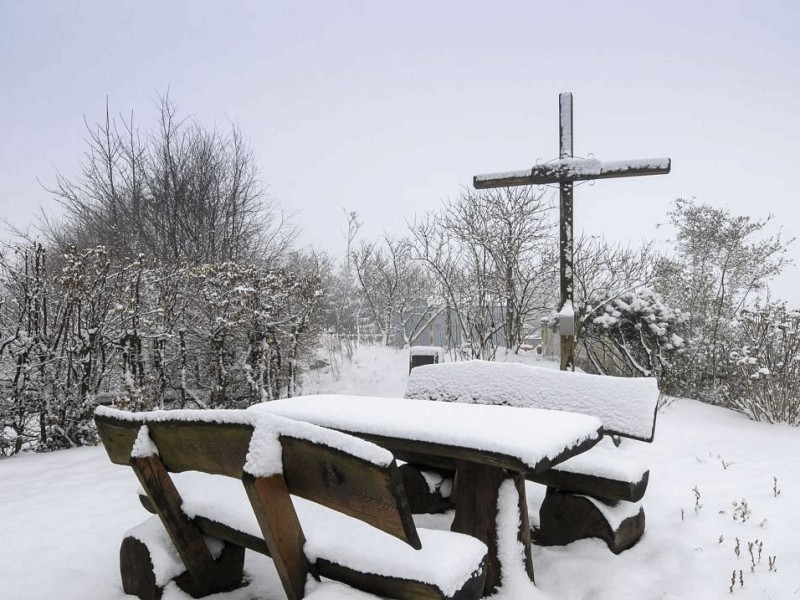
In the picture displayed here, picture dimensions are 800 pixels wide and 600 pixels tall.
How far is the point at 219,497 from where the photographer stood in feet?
7.54

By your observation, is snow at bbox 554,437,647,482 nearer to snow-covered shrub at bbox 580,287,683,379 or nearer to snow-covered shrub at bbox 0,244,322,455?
snow-covered shrub at bbox 0,244,322,455

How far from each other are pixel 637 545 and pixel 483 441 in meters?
1.50

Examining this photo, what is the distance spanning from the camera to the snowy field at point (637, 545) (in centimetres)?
253

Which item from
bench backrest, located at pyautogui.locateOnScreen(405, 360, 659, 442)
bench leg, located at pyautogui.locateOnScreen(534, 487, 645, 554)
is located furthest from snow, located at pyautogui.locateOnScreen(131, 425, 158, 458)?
bench backrest, located at pyautogui.locateOnScreen(405, 360, 659, 442)

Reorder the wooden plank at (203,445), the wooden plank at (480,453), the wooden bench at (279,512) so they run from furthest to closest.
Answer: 1. the wooden plank at (480,453)
2. the wooden plank at (203,445)
3. the wooden bench at (279,512)

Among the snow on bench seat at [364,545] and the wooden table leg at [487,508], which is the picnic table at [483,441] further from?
the snow on bench seat at [364,545]

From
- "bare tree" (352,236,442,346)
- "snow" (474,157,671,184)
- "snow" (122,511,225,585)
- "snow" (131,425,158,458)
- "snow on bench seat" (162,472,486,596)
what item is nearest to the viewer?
"snow on bench seat" (162,472,486,596)

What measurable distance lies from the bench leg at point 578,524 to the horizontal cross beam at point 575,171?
3817 millimetres

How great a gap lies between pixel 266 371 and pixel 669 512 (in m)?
5.70

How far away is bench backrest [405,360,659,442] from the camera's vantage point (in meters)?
3.13

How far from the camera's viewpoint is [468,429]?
7.25 feet

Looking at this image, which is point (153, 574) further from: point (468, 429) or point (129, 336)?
point (129, 336)

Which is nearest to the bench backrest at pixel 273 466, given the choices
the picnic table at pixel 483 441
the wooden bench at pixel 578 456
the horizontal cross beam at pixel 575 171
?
the picnic table at pixel 483 441

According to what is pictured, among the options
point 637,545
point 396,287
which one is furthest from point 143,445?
point 396,287
